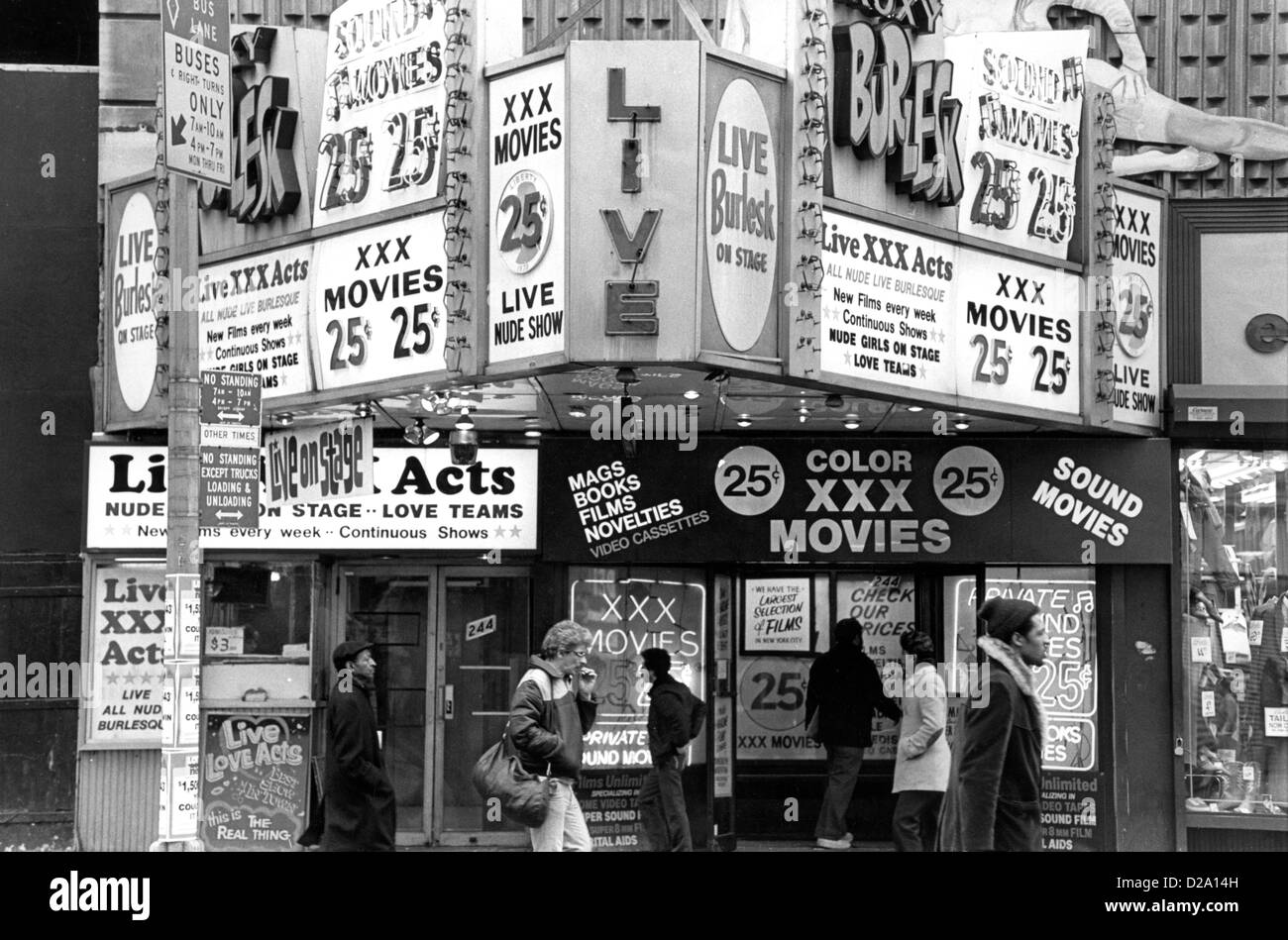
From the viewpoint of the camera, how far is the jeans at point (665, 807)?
11.7 meters

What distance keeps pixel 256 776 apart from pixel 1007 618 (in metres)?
8.30

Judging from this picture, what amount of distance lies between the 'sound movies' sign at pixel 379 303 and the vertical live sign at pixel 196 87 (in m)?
1.90

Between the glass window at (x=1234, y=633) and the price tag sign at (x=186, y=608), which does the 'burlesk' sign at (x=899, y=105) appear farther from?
the price tag sign at (x=186, y=608)

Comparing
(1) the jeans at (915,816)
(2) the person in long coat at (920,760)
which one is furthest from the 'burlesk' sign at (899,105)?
(1) the jeans at (915,816)

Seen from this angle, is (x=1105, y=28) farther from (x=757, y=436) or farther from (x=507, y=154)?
(x=507, y=154)

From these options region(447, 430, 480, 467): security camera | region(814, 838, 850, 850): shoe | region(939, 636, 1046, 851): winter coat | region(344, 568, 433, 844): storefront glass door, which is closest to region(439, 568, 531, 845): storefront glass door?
region(344, 568, 433, 844): storefront glass door

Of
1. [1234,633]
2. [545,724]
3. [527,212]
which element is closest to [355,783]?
[545,724]

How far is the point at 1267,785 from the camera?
12.8 meters

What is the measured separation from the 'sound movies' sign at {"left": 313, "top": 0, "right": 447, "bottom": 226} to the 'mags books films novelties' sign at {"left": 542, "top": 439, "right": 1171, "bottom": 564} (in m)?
3.14

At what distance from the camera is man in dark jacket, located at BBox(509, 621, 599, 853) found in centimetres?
815

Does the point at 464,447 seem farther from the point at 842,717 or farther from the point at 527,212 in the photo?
the point at 842,717

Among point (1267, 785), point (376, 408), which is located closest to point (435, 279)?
point (376, 408)

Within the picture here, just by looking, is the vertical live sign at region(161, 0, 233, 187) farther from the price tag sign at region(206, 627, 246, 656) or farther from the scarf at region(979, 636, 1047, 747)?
the price tag sign at region(206, 627, 246, 656)
